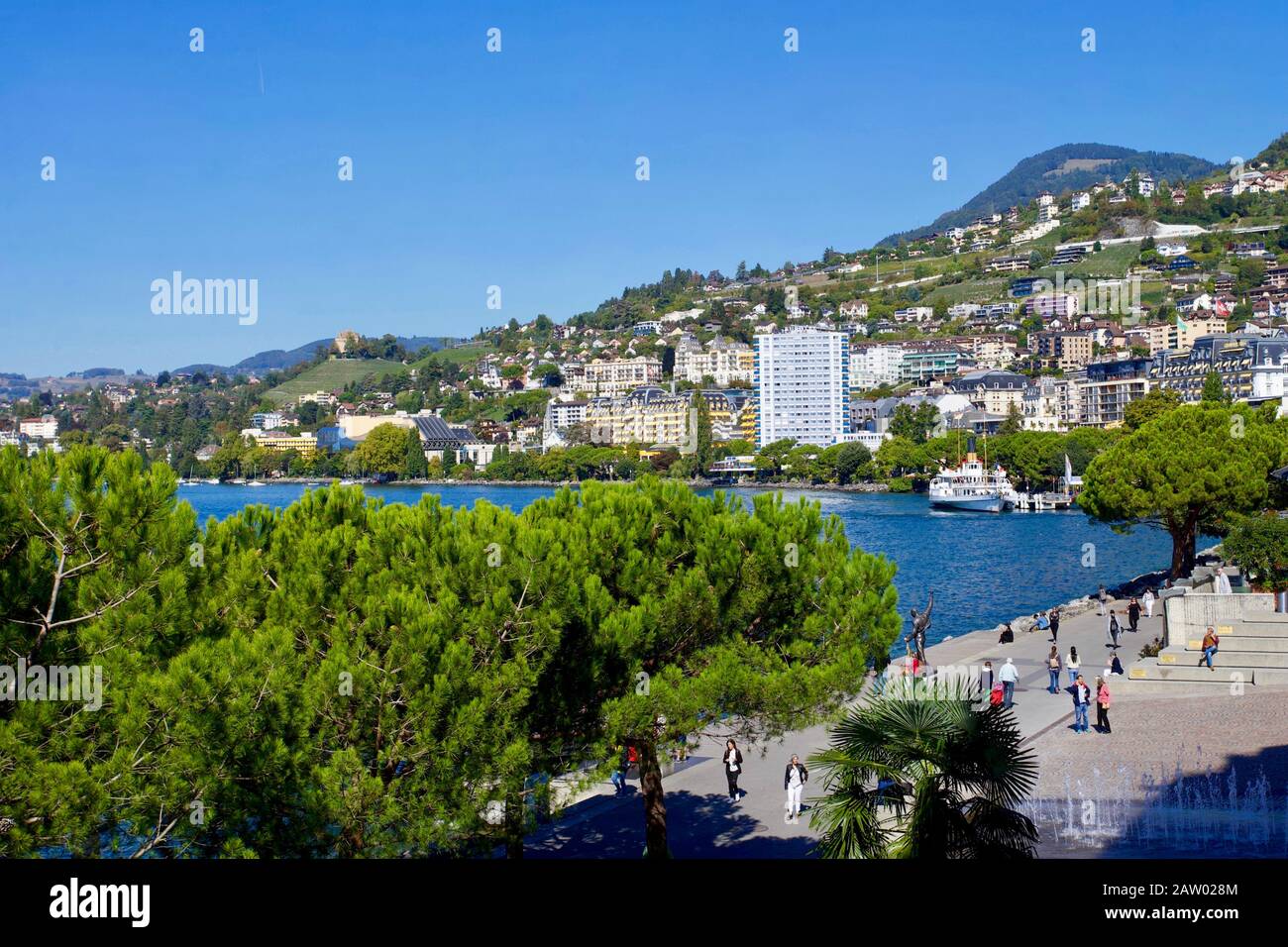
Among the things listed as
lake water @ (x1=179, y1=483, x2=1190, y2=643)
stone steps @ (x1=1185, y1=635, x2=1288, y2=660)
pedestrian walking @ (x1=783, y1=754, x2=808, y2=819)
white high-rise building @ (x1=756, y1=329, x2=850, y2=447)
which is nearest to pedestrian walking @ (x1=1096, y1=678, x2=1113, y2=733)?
stone steps @ (x1=1185, y1=635, x2=1288, y2=660)

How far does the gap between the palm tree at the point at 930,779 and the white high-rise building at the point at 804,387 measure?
127m

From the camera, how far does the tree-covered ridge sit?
7039mm

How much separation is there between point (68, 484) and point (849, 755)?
502cm

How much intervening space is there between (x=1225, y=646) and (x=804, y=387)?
120 meters

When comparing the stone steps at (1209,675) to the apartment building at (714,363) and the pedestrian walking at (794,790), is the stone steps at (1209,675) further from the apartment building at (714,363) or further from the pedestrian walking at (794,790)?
the apartment building at (714,363)

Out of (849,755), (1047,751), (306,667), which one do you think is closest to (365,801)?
(306,667)

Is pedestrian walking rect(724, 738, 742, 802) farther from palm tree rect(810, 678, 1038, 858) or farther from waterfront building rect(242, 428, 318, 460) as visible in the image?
waterfront building rect(242, 428, 318, 460)

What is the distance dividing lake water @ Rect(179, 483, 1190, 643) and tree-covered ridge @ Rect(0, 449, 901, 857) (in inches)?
427

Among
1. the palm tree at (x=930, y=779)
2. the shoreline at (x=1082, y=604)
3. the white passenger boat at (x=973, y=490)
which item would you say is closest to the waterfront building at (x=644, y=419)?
the white passenger boat at (x=973, y=490)

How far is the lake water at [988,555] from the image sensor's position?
37.1 meters
